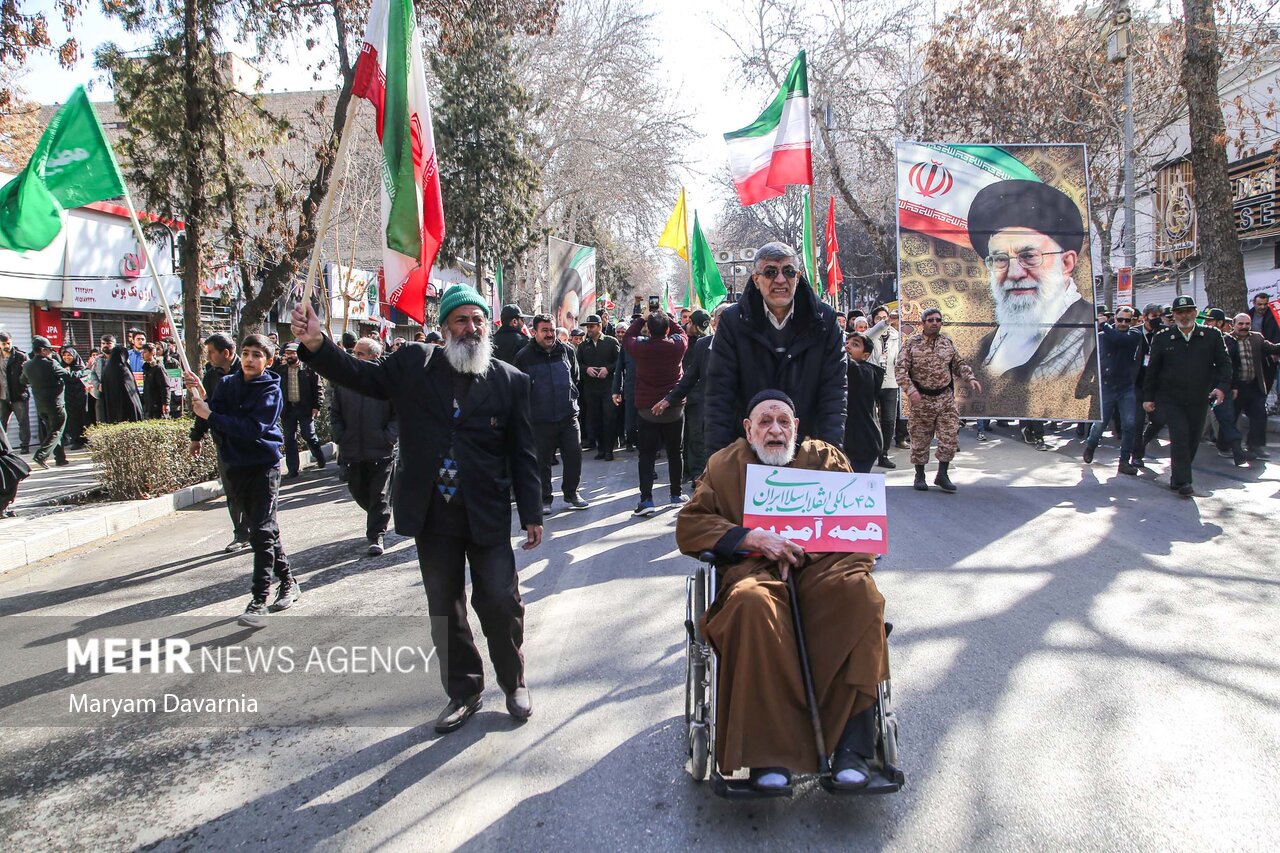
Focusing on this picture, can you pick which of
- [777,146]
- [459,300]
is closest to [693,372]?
[777,146]

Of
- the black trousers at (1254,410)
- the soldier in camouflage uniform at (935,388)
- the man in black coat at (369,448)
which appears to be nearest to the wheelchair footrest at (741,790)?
the man in black coat at (369,448)

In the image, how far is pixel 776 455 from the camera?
3525 millimetres

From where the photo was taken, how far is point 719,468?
140 inches

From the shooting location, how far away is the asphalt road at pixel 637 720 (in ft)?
9.52

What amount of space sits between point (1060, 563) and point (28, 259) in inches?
759

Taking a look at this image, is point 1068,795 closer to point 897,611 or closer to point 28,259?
point 897,611

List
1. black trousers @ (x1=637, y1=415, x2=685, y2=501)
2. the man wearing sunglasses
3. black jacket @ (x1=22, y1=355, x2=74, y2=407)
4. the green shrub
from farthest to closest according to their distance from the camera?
black jacket @ (x1=22, y1=355, x2=74, y2=407) → the man wearing sunglasses → the green shrub → black trousers @ (x1=637, y1=415, x2=685, y2=501)

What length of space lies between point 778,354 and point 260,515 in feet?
11.7

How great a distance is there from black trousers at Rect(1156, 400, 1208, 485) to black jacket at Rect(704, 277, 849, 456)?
6.17 metres

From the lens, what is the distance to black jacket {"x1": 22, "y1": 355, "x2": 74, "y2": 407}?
12266 millimetres

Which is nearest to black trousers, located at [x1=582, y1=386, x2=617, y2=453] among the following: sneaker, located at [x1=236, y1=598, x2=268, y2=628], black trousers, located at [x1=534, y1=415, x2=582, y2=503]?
black trousers, located at [x1=534, y1=415, x2=582, y2=503]

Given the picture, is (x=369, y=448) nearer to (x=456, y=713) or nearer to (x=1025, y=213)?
(x=456, y=713)

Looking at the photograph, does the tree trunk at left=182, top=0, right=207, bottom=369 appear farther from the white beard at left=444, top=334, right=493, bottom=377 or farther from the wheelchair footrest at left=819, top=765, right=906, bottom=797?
the wheelchair footrest at left=819, top=765, right=906, bottom=797

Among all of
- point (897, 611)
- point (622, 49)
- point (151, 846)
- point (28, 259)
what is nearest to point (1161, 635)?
point (897, 611)
